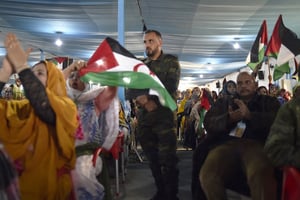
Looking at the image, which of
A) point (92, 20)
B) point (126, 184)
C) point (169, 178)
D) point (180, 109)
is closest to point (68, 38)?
point (92, 20)

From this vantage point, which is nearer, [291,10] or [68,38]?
[291,10]

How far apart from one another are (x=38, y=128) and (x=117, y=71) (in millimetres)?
846

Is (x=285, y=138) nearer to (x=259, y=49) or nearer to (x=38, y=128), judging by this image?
(x=38, y=128)

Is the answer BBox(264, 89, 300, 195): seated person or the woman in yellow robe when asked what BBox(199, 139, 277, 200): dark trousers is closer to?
BBox(264, 89, 300, 195): seated person

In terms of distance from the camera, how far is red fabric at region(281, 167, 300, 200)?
219 centimetres

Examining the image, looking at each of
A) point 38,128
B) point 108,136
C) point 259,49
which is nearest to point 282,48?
point 259,49

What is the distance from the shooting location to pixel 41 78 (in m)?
2.12

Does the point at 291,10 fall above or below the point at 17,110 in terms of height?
above

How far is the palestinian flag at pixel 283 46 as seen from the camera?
418 cm

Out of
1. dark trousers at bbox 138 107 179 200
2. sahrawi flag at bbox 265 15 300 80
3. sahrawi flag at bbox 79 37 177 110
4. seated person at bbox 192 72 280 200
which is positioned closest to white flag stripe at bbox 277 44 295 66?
sahrawi flag at bbox 265 15 300 80

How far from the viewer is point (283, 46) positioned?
4.26 m

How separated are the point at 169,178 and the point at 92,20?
526cm

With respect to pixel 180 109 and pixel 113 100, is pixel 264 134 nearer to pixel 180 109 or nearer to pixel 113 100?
pixel 113 100

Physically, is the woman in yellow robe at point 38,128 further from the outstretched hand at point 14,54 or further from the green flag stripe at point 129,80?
the green flag stripe at point 129,80
